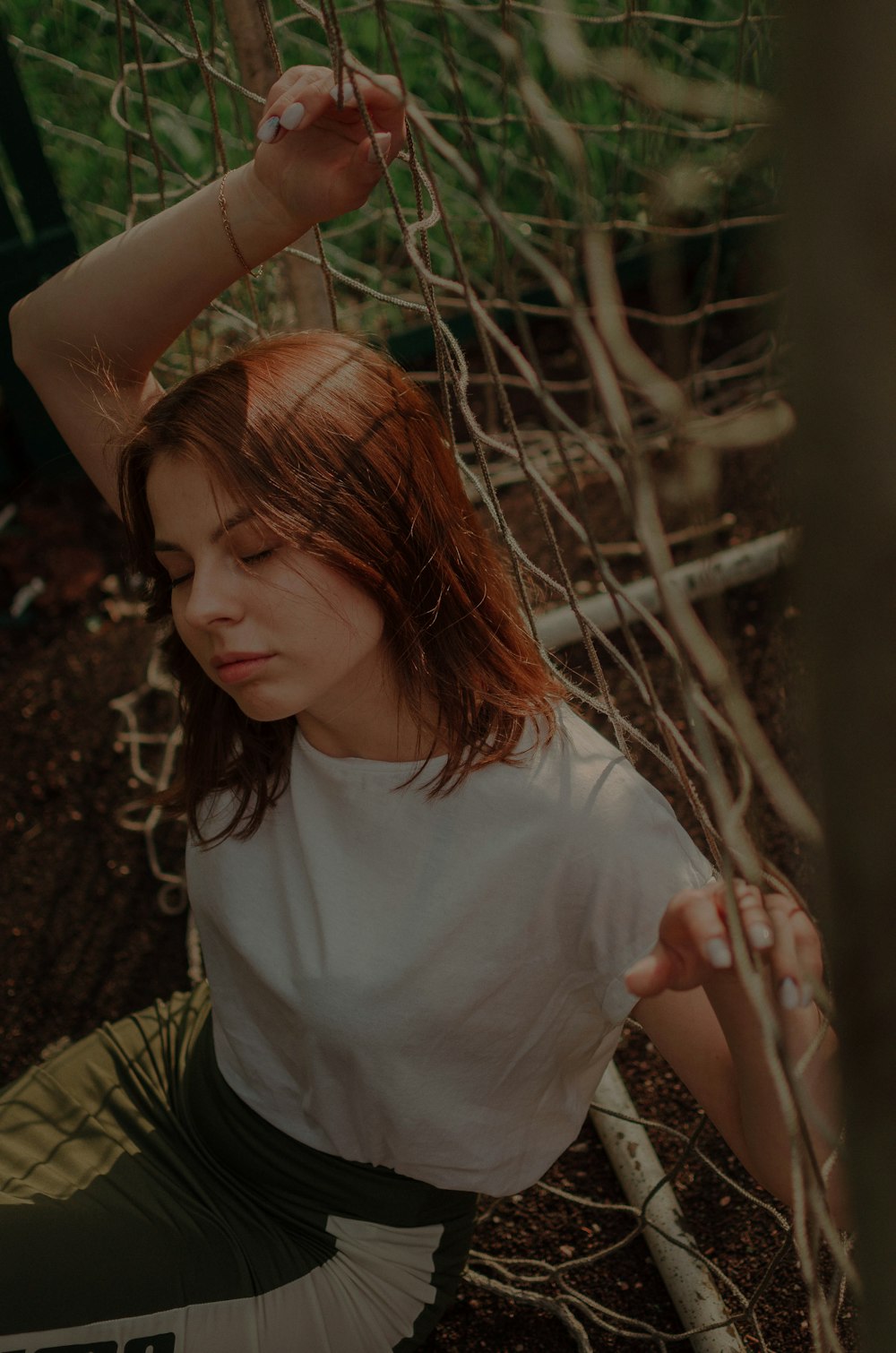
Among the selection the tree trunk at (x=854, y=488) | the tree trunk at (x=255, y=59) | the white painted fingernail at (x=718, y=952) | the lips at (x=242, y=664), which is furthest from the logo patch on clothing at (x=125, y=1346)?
the tree trunk at (x=255, y=59)

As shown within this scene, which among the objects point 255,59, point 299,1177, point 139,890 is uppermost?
point 255,59

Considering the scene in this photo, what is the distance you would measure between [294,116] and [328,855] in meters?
0.59

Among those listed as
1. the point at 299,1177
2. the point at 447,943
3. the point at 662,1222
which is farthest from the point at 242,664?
the point at 662,1222

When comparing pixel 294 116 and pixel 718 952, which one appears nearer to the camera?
pixel 718 952

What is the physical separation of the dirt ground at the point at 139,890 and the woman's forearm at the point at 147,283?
0.55 metres

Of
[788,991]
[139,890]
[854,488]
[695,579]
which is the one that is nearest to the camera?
[854,488]

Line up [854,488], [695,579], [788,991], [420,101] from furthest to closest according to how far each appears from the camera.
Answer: [420,101], [695,579], [788,991], [854,488]

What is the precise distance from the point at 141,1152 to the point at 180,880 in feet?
2.36

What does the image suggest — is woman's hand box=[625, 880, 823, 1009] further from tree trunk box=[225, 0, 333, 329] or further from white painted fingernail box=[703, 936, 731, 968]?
tree trunk box=[225, 0, 333, 329]

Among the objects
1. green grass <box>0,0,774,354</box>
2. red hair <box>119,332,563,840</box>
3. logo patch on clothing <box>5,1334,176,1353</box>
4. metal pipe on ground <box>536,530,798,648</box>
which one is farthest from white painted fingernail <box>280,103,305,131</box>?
green grass <box>0,0,774,354</box>

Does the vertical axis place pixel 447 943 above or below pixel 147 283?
below

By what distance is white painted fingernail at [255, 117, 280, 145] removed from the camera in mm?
901

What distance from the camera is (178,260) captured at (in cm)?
103

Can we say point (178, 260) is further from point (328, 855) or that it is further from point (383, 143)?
point (328, 855)
